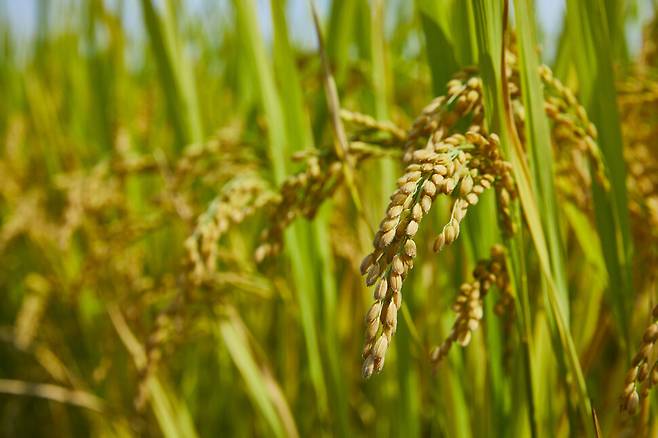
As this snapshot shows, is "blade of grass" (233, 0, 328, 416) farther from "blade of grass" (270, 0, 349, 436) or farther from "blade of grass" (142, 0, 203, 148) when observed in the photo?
"blade of grass" (142, 0, 203, 148)

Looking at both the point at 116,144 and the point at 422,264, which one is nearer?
A: the point at 422,264

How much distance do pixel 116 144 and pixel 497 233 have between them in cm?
140

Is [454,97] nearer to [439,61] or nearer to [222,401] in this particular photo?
[439,61]

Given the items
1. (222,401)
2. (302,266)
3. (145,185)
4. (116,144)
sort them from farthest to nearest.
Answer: (145,185) < (116,144) < (222,401) < (302,266)

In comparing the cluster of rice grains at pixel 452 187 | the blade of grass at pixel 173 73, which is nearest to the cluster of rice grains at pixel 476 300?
the cluster of rice grains at pixel 452 187

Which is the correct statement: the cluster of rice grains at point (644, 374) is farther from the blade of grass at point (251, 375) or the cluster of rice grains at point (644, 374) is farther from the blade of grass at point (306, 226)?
the blade of grass at point (251, 375)

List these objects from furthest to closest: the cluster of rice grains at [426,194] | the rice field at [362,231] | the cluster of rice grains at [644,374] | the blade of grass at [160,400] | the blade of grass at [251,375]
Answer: the blade of grass at [160,400], the blade of grass at [251,375], the rice field at [362,231], the cluster of rice grains at [644,374], the cluster of rice grains at [426,194]

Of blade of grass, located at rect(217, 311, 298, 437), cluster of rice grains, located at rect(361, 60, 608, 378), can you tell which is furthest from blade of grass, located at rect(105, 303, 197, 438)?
cluster of rice grains, located at rect(361, 60, 608, 378)

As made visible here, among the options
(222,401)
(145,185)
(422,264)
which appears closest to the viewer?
(422,264)

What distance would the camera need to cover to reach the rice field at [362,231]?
0.73 metres

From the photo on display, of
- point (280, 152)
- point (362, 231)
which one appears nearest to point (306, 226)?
point (280, 152)

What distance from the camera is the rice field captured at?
Result: 73cm

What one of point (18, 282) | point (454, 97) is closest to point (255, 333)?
point (454, 97)

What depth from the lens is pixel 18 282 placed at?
2.66 m
